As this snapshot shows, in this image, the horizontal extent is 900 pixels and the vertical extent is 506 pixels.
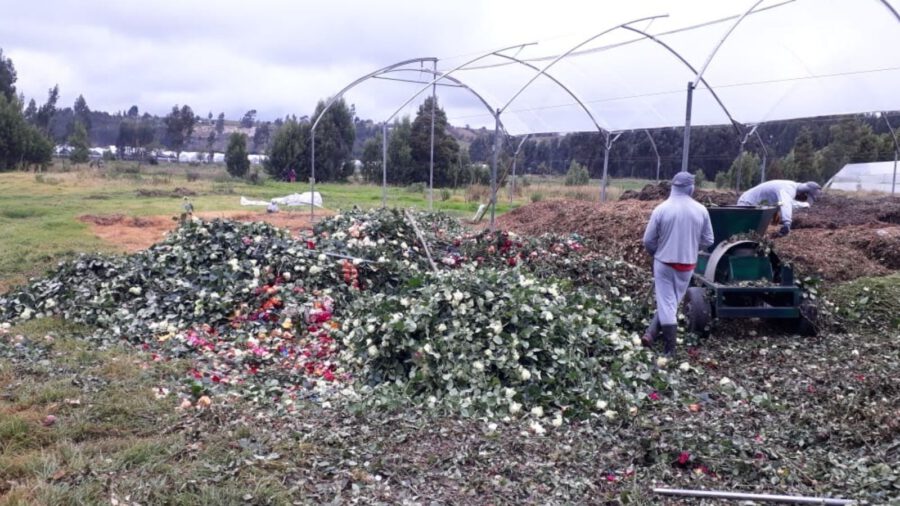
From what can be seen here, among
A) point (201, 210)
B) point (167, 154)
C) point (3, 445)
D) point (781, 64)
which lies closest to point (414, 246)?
point (3, 445)

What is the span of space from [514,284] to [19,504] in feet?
12.7

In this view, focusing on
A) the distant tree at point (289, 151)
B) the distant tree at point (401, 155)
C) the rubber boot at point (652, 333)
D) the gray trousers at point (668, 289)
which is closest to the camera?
the gray trousers at point (668, 289)

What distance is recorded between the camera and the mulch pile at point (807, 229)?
28.5ft

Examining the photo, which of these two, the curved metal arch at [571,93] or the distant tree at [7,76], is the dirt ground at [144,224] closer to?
the curved metal arch at [571,93]

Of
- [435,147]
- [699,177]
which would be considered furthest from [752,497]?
[435,147]

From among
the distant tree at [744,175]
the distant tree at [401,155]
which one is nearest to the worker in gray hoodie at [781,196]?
the distant tree at [744,175]

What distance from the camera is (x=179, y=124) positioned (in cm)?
5653

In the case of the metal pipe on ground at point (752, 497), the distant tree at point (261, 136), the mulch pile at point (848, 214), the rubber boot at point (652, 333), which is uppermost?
the distant tree at point (261, 136)

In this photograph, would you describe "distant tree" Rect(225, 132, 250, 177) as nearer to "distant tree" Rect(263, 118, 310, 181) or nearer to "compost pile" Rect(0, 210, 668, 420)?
"distant tree" Rect(263, 118, 310, 181)

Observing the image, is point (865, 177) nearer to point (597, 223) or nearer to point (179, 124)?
point (597, 223)

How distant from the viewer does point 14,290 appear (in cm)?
769

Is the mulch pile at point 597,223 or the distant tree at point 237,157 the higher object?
the distant tree at point 237,157

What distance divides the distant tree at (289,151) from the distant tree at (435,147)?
5.88 meters

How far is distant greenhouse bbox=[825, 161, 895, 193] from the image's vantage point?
61.4ft
